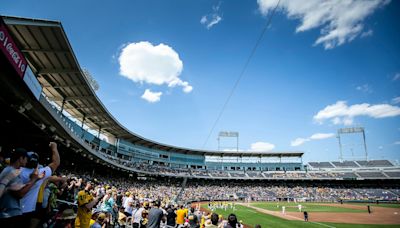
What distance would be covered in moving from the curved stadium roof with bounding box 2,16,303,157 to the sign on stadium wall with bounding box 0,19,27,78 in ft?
7.17

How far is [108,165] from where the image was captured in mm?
36312

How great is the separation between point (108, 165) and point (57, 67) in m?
23.7

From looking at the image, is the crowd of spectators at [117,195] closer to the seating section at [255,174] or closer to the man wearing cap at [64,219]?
the man wearing cap at [64,219]

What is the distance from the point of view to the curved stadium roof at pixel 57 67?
39.9 ft

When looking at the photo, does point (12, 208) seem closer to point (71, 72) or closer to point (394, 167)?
point (71, 72)

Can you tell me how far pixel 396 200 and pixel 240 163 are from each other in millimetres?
35490

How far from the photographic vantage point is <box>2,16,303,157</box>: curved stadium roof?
12.1m

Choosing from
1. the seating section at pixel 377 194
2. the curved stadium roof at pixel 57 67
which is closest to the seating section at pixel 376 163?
the seating section at pixel 377 194

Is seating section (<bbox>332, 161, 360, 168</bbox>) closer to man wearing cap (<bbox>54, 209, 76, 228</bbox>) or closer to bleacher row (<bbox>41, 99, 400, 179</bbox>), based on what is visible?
bleacher row (<bbox>41, 99, 400, 179</bbox>)

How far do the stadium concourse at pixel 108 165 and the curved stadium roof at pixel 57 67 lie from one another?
0.06 metres

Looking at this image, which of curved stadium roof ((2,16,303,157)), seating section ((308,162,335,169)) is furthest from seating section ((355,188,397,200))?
curved stadium roof ((2,16,303,157))

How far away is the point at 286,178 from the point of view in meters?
57.8

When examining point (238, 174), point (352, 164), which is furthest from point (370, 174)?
point (238, 174)

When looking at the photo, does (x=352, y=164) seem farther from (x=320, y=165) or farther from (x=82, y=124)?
(x=82, y=124)
